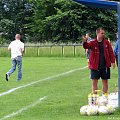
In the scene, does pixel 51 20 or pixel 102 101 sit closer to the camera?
pixel 102 101

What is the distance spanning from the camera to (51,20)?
6212 cm

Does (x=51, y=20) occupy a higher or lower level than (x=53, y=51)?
higher

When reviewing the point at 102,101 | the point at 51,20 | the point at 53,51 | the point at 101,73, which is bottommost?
the point at 53,51

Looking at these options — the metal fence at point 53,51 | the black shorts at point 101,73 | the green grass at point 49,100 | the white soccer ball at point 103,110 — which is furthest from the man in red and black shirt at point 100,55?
the metal fence at point 53,51

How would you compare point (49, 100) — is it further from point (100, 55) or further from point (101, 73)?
point (100, 55)

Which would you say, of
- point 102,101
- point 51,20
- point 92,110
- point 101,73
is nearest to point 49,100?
point 101,73

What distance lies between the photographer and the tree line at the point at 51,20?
60000 millimetres

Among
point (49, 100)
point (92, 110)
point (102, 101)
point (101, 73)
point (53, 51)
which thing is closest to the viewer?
point (92, 110)

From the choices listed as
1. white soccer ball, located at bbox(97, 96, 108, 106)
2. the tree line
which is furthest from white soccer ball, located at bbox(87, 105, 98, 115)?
the tree line

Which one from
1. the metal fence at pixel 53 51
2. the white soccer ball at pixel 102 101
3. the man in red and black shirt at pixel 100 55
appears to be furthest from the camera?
the metal fence at pixel 53 51

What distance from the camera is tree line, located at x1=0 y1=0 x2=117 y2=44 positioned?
60.0 meters

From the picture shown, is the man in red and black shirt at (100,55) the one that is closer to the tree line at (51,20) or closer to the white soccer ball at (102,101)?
the white soccer ball at (102,101)

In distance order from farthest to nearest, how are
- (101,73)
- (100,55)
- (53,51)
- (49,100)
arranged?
(53,51) → (49,100) → (101,73) → (100,55)

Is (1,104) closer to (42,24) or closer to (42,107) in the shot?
(42,107)
